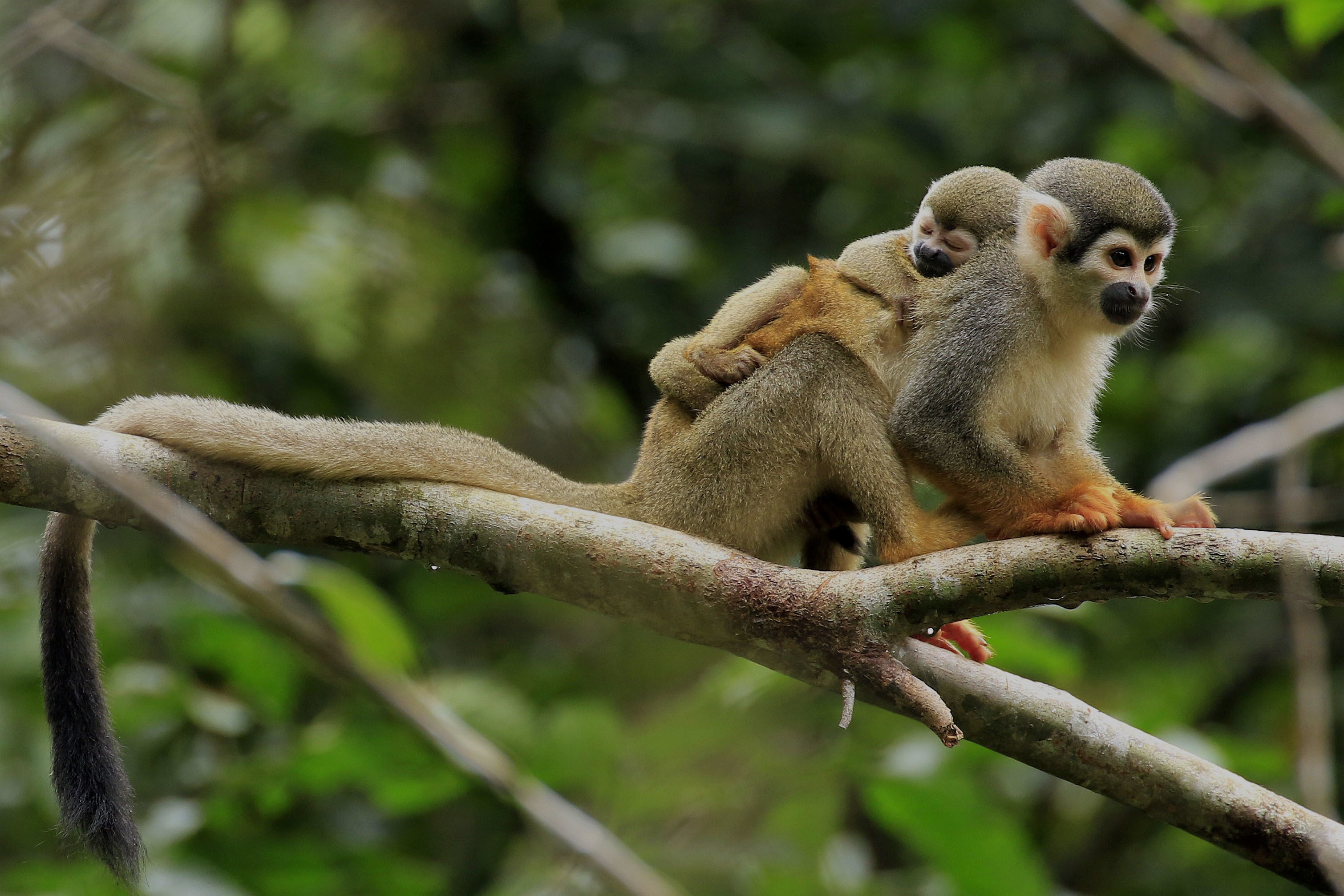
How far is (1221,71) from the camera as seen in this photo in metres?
3.64

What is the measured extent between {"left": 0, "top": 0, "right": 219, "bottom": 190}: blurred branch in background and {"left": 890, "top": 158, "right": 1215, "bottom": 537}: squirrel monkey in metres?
2.53

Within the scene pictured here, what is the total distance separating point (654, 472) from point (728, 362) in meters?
0.51

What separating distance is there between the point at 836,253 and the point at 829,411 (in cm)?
409

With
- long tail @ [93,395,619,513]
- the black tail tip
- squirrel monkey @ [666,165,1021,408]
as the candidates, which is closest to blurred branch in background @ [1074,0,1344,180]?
squirrel monkey @ [666,165,1021,408]

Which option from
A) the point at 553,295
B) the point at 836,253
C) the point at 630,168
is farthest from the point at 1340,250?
the point at 630,168

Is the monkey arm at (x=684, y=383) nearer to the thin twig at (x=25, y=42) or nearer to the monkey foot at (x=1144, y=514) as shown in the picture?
the monkey foot at (x=1144, y=514)

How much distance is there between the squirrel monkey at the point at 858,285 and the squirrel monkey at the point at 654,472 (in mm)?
76

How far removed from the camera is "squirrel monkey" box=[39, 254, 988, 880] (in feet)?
12.6

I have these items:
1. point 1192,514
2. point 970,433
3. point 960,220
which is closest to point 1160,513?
point 1192,514

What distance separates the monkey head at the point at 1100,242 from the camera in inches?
173

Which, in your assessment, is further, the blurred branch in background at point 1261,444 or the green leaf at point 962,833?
the green leaf at point 962,833

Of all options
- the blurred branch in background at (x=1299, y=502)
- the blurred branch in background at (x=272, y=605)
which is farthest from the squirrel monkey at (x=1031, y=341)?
the blurred branch in background at (x=272, y=605)

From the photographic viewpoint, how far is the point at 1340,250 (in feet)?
16.8

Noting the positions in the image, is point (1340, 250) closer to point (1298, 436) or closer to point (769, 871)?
point (1298, 436)
